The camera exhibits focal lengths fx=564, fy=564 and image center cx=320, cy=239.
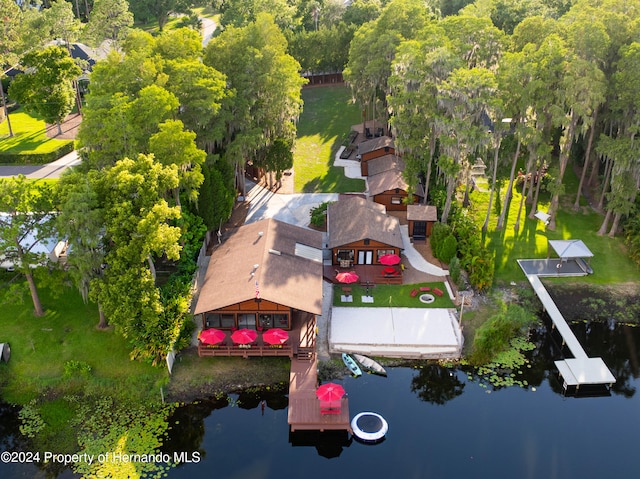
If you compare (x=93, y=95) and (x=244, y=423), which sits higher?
(x=93, y=95)

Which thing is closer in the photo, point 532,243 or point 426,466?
point 426,466

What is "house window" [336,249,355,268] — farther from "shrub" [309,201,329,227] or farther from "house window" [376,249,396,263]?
"shrub" [309,201,329,227]

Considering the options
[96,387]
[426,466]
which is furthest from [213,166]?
[426,466]

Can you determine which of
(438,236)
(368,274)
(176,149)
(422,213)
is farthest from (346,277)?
(176,149)

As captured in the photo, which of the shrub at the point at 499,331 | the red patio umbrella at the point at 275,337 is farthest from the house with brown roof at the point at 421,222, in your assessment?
the red patio umbrella at the point at 275,337

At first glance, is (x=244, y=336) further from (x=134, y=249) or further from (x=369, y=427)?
(x=369, y=427)

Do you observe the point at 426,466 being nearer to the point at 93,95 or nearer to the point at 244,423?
the point at 244,423
